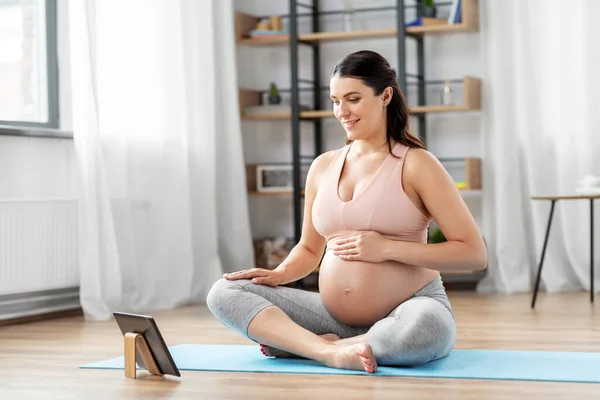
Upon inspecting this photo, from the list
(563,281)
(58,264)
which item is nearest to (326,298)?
(58,264)

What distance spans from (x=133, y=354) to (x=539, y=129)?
3.15 meters

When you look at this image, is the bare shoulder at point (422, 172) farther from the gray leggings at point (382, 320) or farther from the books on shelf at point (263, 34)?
the books on shelf at point (263, 34)

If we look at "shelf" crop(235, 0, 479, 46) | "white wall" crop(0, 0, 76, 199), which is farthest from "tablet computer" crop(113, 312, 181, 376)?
"shelf" crop(235, 0, 479, 46)

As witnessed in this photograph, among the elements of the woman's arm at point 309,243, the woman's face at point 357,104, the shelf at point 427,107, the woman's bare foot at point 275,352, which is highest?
the shelf at point 427,107

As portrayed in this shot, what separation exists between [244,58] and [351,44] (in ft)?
2.06

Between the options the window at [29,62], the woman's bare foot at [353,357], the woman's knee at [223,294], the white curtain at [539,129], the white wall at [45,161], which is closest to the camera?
the woman's bare foot at [353,357]

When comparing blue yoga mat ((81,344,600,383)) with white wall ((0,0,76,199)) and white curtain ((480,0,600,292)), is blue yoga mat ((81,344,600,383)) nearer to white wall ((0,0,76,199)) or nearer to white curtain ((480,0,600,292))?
white wall ((0,0,76,199))

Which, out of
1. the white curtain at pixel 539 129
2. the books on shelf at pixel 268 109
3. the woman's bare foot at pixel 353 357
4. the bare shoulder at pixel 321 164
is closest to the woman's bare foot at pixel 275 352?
the woman's bare foot at pixel 353 357

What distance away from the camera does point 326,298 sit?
2.75 metres

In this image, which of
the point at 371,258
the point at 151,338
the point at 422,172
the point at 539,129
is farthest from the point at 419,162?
the point at 539,129

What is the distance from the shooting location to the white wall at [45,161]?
4.26 metres

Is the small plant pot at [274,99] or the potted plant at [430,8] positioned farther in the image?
the small plant pot at [274,99]

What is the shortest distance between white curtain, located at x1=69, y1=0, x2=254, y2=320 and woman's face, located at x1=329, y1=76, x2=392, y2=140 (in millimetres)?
1920

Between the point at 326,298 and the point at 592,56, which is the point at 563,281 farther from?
the point at 326,298
